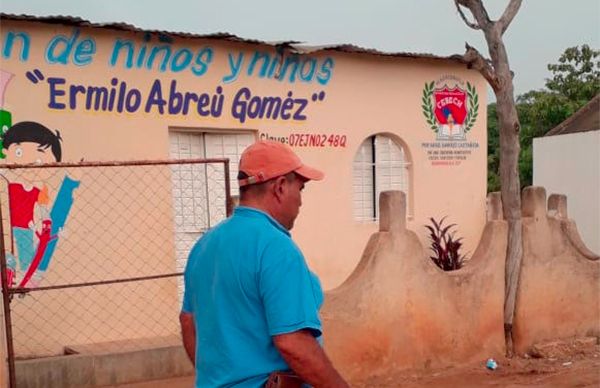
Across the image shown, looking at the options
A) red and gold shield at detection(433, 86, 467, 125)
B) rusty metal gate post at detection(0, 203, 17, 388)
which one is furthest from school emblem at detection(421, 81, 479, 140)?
rusty metal gate post at detection(0, 203, 17, 388)

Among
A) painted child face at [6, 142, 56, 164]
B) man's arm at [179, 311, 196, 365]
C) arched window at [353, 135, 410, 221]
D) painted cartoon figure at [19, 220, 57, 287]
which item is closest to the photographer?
man's arm at [179, 311, 196, 365]

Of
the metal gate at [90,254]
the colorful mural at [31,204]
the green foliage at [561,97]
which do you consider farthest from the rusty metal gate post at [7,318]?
the green foliage at [561,97]

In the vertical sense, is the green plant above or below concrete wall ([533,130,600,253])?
below

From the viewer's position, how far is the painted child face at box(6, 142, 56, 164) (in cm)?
646

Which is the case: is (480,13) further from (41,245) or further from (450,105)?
(41,245)

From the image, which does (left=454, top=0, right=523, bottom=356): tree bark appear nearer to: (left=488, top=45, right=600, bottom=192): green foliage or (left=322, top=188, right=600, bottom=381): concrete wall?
(left=322, top=188, right=600, bottom=381): concrete wall

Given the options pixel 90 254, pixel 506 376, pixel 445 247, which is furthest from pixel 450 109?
pixel 90 254

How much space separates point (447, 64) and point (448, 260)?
280 centimetres

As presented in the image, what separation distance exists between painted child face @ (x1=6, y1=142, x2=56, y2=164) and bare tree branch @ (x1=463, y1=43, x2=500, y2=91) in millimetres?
4354

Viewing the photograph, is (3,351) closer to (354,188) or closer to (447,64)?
(354,188)

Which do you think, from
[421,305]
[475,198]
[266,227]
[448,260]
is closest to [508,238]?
[421,305]

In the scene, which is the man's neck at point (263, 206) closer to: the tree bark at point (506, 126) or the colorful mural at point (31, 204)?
the colorful mural at point (31, 204)

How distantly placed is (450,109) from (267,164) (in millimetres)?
7979

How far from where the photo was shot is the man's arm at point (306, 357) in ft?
6.75
